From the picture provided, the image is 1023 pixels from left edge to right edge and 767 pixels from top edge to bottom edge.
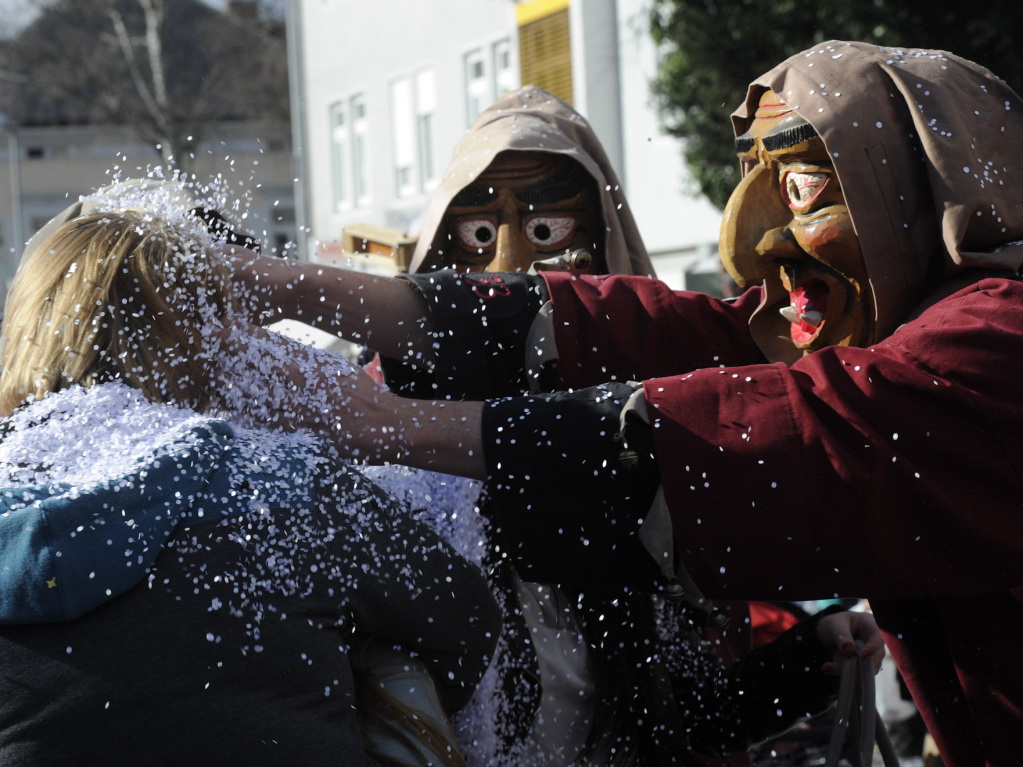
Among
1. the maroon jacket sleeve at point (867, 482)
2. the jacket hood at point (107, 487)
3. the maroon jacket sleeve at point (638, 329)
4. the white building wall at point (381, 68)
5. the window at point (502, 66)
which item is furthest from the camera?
the white building wall at point (381, 68)

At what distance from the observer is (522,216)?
270cm

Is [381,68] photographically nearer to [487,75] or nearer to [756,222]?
[487,75]

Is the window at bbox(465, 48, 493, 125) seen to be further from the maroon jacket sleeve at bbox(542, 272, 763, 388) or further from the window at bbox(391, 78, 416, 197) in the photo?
the maroon jacket sleeve at bbox(542, 272, 763, 388)

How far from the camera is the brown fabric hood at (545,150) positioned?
8.73 ft

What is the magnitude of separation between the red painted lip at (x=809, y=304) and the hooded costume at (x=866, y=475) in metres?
0.25

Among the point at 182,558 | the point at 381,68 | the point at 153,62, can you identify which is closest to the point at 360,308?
the point at 182,558

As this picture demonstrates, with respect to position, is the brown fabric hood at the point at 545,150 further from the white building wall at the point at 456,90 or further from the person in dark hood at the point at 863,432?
the white building wall at the point at 456,90

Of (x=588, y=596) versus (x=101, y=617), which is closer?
(x=101, y=617)

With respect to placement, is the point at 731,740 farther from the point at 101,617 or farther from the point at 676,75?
the point at 676,75

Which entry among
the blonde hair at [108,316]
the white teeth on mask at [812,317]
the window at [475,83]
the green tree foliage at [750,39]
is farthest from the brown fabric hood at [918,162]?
the window at [475,83]

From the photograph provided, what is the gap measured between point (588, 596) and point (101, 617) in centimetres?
91

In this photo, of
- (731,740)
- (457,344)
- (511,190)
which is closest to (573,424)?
(457,344)

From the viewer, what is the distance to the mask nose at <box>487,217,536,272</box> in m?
2.66

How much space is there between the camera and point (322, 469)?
5.38ft
